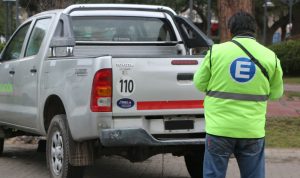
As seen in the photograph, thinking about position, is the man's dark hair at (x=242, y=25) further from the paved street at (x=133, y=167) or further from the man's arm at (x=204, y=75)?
the paved street at (x=133, y=167)

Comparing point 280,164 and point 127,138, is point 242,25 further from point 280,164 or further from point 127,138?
point 280,164

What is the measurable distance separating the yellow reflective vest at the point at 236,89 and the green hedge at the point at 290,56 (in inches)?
756

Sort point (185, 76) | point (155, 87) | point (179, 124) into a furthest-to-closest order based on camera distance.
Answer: point (179, 124) < point (185, 76) < point (155, 87)

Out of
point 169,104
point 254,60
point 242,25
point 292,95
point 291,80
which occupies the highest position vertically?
point 242,25

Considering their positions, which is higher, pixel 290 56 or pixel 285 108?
pixel 290 56

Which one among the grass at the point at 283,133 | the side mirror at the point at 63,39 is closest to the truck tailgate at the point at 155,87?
the side mirror at the point at 63,39

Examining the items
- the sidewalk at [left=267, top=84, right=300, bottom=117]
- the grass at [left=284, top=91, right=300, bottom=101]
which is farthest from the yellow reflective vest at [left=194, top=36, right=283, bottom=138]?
the grass at [left=284, top=91, right=300, bottom=101]

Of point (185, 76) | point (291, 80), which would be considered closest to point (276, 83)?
point (185, 76)

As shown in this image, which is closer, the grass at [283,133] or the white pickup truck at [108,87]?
the white pickup truck at [108,87]

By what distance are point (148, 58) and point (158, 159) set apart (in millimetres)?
3084

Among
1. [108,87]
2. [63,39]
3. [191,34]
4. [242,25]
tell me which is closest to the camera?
[242,25]

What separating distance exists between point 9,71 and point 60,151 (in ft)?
6.42

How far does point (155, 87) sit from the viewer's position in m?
6.09

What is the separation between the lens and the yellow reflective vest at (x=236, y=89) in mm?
4562
